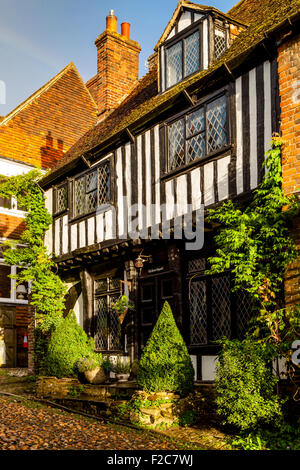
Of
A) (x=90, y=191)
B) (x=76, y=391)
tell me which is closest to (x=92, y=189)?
(x=90, y=191)

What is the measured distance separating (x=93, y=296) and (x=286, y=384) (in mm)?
6583

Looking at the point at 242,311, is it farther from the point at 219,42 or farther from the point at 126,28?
the point at 126,28

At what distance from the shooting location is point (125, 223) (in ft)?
36.9

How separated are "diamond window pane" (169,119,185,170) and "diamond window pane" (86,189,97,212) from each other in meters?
3.01

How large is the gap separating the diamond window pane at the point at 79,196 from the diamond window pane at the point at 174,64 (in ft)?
11.8

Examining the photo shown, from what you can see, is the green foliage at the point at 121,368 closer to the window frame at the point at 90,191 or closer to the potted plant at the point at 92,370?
the potted plant at the point at 92,370

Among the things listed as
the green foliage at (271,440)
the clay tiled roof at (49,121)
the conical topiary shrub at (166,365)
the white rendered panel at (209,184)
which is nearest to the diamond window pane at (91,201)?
the white rendered panel at (209,184)

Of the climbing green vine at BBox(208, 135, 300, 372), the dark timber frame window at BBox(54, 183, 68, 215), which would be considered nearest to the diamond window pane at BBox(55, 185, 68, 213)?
the dark timber frame window at BBox(54, 183, 68, 215)

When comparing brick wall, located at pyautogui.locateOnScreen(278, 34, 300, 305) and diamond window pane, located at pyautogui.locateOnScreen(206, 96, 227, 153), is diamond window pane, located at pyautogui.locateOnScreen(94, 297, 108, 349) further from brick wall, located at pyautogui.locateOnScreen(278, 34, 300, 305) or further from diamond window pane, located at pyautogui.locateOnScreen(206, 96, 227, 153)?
brick wall, located at pyautogui.locateOnScreen(278, 34, 300, 305)

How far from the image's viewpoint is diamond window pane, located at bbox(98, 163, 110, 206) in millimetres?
12156

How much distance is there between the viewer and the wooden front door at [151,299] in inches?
415

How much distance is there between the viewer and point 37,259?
45.2 ft

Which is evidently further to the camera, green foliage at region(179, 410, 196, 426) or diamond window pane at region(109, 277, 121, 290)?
diamond window pane at region(109, 277, 121, 290)
